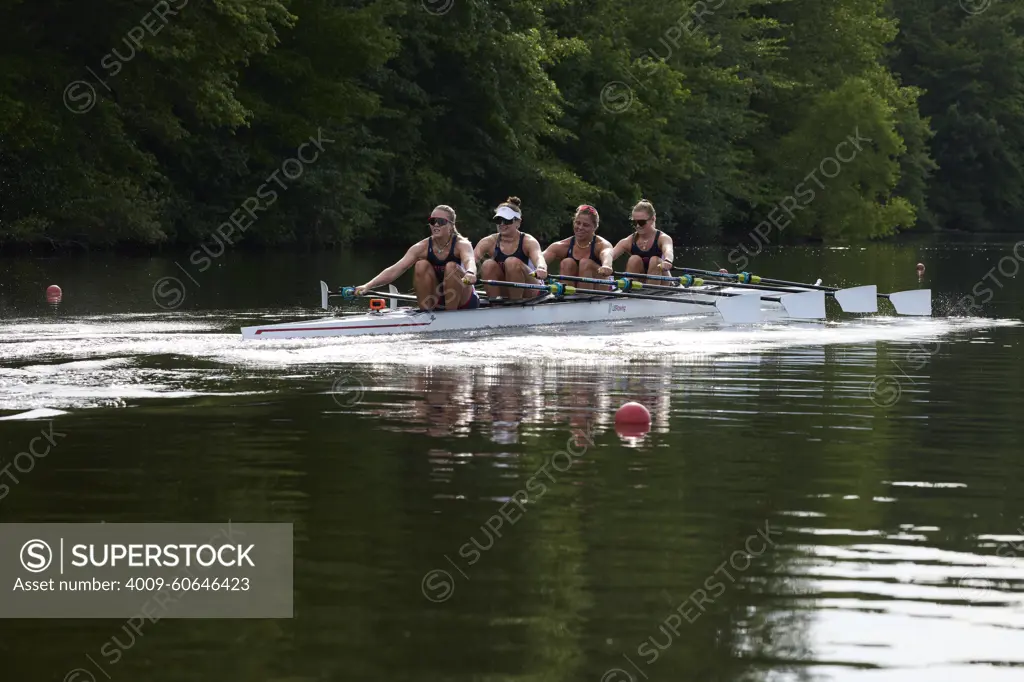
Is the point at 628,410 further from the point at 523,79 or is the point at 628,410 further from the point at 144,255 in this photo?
the point at 523,79

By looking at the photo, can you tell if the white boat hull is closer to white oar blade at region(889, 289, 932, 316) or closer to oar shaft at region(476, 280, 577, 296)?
oar shaft at region(476, 280, 577, 296)

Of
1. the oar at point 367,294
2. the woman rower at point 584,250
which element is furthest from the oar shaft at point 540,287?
the woman rower at point 584,250

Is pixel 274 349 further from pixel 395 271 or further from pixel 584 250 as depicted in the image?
pixel 584 250

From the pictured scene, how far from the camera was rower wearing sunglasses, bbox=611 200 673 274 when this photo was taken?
24.2 m

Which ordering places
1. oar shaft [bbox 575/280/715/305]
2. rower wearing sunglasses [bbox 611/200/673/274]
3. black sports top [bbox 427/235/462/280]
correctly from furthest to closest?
rower wearing sunglasses [bbox 611/200/673/274]
oar shaft [bbox 575/280/715/305]
black sports top [bbox 427/235/462/280]

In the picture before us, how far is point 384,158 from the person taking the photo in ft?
163

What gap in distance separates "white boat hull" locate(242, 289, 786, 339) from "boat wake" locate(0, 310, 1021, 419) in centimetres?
15

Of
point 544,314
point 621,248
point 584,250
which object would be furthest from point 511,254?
point 621,248

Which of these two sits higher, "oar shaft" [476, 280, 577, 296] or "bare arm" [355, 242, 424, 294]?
"bare arm" [355, 242, 424, 294]

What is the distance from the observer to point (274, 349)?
17.7m

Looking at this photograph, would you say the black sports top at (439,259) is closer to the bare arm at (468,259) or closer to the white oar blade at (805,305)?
the bare arm at (468,259)

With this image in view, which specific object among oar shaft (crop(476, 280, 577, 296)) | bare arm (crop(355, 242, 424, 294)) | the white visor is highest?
the white visor

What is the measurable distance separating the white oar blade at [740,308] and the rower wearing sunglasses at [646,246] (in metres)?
2.35

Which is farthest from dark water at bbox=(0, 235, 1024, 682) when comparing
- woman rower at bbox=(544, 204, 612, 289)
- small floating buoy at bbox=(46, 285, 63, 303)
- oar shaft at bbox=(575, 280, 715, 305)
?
small floating buoy at bbox=(46, 285, 63, 303)
